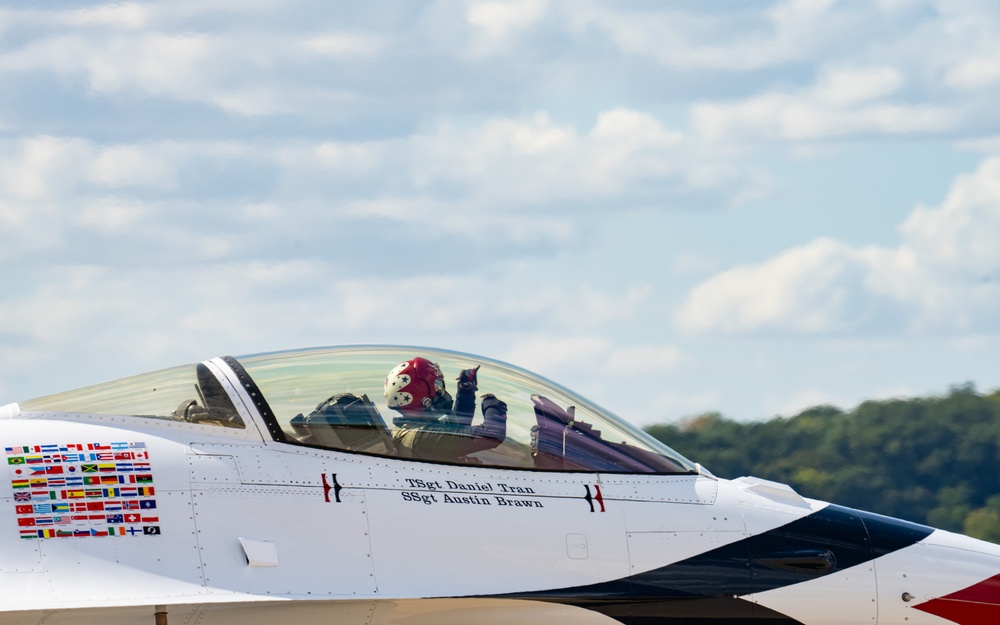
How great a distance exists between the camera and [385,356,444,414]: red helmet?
11180mm

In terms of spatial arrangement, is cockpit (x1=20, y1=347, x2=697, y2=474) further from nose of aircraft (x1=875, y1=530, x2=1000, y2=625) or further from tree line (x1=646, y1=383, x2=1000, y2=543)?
tree line (x1=646, y1=383, x2=1000, y2=543)

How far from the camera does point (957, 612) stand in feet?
36.0

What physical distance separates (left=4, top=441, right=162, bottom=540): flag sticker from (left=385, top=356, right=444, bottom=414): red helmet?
5.89 feet

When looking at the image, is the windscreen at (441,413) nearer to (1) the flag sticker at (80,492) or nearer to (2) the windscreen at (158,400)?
(2) the windscreen at (158,400)

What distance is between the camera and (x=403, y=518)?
34.5 ft

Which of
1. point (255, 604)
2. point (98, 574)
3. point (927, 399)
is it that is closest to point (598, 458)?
point (255, 604)

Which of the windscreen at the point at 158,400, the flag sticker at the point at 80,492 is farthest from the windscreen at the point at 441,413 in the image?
the flag sticker at the point at 80,492

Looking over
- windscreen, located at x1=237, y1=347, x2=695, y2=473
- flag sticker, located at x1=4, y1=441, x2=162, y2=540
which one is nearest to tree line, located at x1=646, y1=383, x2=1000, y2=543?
windscreen, located at x1=237, y1=347, x2=695, y2=473

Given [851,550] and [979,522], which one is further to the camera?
[979,522]

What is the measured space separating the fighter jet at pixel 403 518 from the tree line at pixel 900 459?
1961 cm

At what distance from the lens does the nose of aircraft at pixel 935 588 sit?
10945mm

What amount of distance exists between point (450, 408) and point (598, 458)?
3.66 feet

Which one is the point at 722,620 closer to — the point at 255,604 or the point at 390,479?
the point at 390,479

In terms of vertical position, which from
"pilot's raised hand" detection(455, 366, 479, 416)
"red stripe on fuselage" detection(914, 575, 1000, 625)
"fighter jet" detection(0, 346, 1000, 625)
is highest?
"pilot's raised hand" detection(455, 366, 479, 416)
